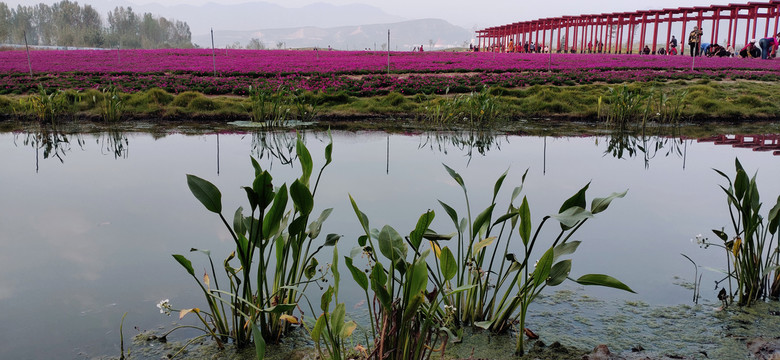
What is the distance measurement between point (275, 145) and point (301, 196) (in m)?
6.63

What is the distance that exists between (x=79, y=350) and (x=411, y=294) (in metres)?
1.57

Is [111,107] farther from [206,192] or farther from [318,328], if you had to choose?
[318,328]

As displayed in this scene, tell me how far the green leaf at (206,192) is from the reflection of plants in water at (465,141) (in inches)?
230

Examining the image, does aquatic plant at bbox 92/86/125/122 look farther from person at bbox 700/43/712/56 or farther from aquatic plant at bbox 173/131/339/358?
person at bbox 700/43/712/56

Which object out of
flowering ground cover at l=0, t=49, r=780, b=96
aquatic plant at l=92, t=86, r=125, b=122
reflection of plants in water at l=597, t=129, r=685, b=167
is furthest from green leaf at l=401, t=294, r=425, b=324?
flowering ground cover at l=0, t=49, r=780, b=96

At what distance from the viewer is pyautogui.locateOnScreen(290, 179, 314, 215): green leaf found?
221 cm

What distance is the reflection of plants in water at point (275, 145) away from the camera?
7.69 meters

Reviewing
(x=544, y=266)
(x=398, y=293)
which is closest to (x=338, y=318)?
(x=398, y=293)

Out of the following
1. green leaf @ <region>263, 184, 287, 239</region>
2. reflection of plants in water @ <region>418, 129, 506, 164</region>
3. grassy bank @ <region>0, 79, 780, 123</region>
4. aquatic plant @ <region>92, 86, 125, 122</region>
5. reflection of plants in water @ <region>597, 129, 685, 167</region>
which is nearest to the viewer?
green leaf @ <region>263, 184, 287, 239</region>

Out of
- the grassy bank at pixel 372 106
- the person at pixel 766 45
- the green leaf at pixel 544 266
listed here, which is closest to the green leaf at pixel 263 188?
the green leaf at pixel 544 266

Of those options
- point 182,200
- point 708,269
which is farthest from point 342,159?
point 708,269

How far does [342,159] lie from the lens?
763cm

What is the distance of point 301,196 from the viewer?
7.41ft

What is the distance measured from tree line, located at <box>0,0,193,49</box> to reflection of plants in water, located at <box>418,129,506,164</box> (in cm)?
6838
